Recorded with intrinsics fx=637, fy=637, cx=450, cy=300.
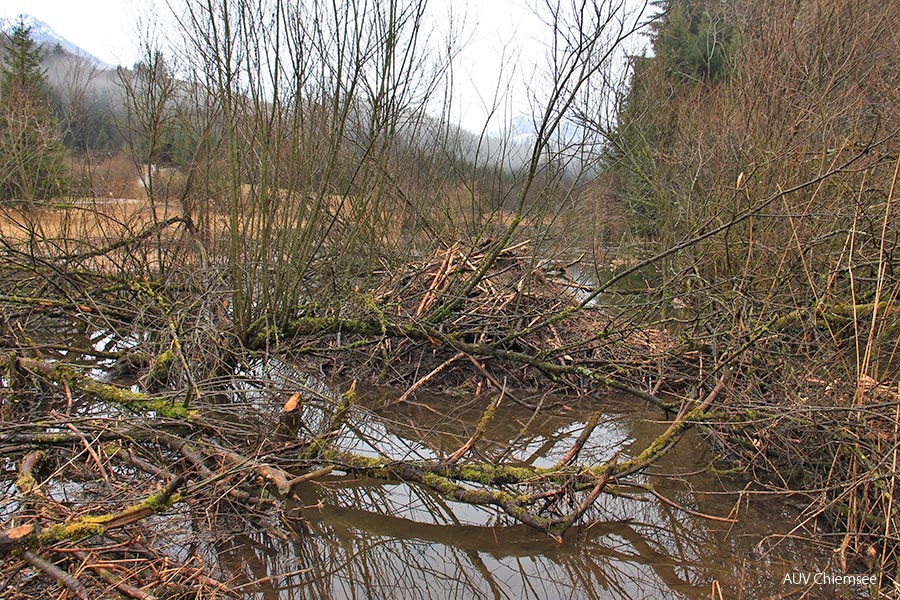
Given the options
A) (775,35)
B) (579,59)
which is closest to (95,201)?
(579,59)

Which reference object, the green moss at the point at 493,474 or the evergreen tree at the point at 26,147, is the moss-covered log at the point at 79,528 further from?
the evergreen tree at the point at 26,147

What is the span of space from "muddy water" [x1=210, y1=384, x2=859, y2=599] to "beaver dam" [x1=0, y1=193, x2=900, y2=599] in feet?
0.05

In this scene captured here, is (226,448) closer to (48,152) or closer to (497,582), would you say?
(497,582)

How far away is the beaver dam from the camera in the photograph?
3082mm

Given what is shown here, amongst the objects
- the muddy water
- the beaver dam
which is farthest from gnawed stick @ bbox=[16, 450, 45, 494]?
the muddy water

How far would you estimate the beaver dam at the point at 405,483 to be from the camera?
3.08 metres

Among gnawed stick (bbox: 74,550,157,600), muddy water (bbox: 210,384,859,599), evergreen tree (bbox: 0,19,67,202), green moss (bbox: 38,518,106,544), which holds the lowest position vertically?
muddy water (bbox: 210,384,859,599)

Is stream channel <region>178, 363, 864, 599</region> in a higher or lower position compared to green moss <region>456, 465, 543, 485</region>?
lower

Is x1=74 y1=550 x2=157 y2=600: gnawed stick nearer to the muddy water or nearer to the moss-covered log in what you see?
the moss-covered log

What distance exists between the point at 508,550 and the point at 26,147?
7141 millimetres

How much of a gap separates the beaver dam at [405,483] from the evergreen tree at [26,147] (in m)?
2.17

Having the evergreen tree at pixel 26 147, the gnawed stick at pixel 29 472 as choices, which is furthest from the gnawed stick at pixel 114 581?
the evergreen tree at pixel 26 147

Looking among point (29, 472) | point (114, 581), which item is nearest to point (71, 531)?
point (114, 581)

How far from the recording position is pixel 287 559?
349 cm
